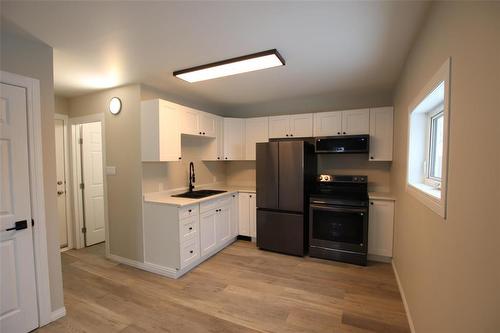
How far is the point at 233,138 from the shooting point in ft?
14.4

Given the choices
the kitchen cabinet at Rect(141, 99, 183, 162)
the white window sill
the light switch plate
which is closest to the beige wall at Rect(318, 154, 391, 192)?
the white window sill

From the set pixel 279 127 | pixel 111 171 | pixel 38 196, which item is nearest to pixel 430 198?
pixel 279 127

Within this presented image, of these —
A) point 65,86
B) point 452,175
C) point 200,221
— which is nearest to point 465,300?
point 452,175

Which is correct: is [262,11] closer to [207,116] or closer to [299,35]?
[299,35]

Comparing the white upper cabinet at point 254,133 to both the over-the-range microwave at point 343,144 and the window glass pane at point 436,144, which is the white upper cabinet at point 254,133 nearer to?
the over-the-range microwave at point 343,144

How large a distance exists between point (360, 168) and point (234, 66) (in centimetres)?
266

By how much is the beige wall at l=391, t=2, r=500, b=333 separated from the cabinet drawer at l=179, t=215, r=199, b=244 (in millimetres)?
2469

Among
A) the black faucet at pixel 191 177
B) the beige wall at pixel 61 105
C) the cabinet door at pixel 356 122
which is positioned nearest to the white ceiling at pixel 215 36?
the cabinet door at pixel 356 122

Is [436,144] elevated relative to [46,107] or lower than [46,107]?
lower

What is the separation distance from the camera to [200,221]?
3.26 metres

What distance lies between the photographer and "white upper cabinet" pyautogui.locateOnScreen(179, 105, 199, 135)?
132 inches

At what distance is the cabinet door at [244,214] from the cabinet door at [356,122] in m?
2.01

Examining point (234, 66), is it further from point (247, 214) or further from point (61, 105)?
point (61, 105)

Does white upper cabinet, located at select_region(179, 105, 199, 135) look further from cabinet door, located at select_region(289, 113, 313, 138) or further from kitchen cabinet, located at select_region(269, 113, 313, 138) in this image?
cabinet door, located at select_region(289, 113, 313, 138)
